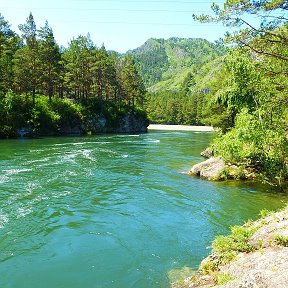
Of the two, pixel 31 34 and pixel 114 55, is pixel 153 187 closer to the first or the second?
pixel 31 34

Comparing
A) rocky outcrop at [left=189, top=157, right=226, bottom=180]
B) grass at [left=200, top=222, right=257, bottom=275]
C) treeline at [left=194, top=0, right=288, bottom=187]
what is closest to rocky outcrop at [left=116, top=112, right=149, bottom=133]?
treeline at [left=194, top=0, right=288, bottom=187]

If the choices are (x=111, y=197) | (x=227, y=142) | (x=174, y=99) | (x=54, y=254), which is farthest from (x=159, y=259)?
(x=174, y=99)

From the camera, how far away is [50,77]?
69.8 meters

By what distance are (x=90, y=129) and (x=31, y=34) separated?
24083mm

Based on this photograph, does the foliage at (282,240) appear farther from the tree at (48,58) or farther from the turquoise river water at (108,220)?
the tree at (48,58)

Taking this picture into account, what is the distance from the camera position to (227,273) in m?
9.17

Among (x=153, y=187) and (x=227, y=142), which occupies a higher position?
(x=227, y=142)

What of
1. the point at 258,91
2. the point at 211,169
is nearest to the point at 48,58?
the point at 211,169

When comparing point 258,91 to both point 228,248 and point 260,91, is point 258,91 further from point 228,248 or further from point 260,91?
point 228,248

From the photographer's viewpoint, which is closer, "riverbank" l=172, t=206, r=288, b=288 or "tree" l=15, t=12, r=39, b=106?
"riverbank" l=172, t=206, r=288, b=288

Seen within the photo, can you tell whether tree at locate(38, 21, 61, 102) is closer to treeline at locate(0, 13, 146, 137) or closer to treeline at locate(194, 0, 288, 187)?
treeline at locate(0, 13, 146, 137)

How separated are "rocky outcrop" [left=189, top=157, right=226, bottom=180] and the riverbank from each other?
1470 cm

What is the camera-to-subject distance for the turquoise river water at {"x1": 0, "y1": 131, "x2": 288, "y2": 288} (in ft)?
39.3

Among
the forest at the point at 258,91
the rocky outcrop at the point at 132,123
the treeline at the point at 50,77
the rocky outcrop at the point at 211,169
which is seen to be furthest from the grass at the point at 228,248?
the rocky outcrop at the point at 132,123
